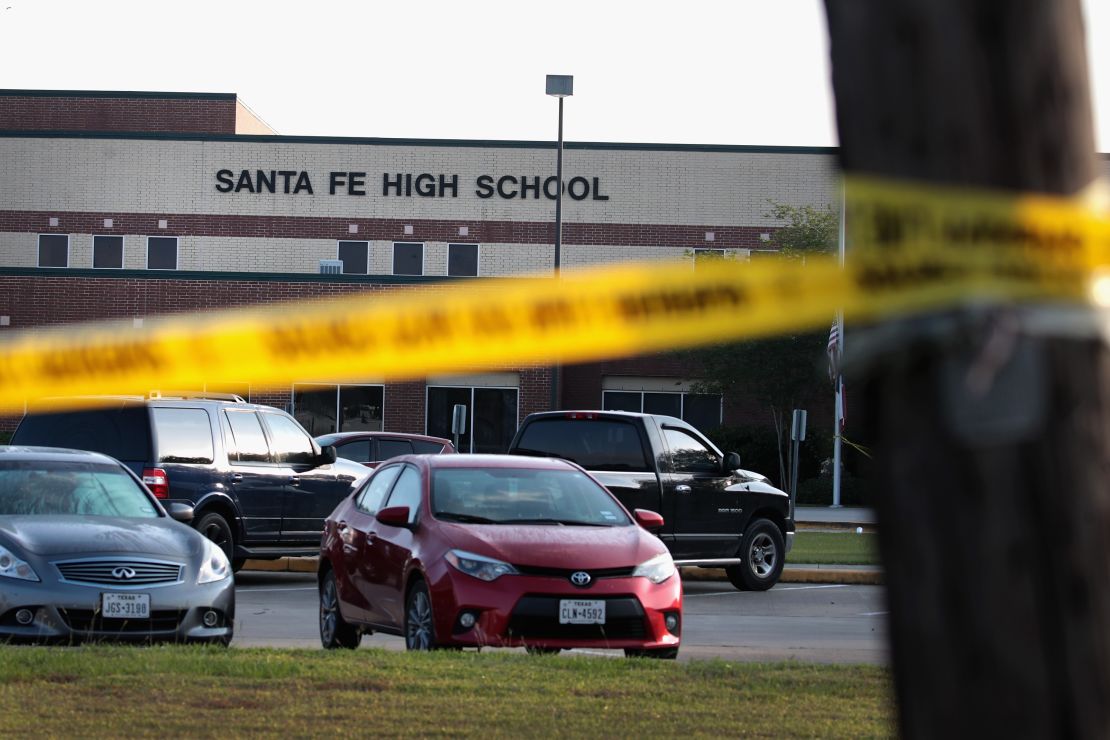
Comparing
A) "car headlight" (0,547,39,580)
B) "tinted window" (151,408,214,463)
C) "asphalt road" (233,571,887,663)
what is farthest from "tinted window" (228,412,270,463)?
"car headlight" (0,547,39,580)

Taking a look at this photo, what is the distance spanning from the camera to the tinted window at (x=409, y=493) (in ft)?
37.4

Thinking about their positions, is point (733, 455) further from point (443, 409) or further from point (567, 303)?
point (443, 409)

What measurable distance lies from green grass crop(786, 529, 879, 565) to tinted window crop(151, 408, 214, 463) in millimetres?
7748

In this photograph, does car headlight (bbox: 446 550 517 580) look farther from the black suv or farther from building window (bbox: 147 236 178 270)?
building window (bbox: 147 236 178 270)

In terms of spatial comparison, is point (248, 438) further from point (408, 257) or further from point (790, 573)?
point (408, 257)

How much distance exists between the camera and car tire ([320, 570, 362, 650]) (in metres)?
11.9

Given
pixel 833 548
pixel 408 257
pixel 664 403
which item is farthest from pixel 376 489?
pixel 408 257

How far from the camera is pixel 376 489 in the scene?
12.3 meters

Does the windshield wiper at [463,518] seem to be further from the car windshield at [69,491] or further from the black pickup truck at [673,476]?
the black pickup truck at [673,476]

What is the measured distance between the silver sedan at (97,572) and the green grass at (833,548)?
973 centimetres

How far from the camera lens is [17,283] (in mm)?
44781

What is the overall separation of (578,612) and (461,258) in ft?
129

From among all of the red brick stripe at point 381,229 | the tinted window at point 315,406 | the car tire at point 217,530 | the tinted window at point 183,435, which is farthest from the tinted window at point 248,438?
the red brick stripe at point 381,229

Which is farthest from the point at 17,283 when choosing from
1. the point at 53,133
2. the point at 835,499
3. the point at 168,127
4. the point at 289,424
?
the point at 289,424
